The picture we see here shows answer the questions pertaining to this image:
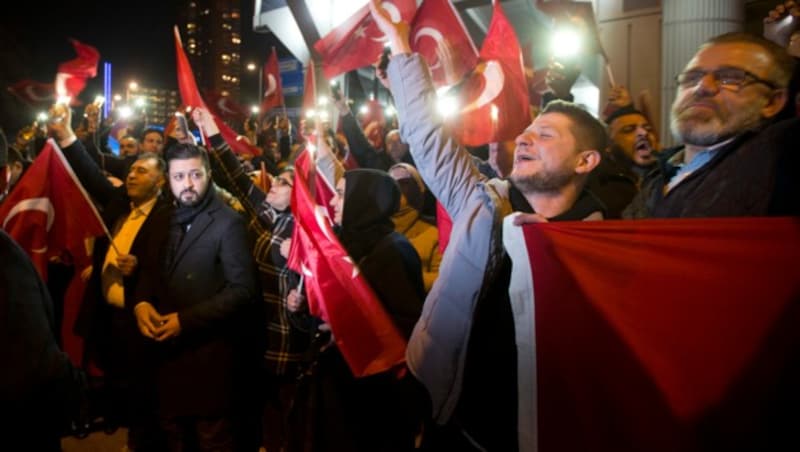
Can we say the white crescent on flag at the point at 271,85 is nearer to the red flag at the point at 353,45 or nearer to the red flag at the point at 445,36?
the red flag at the point at 353,45

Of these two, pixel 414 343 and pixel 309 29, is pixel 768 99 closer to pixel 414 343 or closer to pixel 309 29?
pixel 414 343

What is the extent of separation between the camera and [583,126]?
2.37 m

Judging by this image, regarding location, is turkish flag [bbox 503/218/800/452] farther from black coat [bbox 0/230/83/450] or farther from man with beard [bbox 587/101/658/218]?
black coat [bbox 0/230/83/450]

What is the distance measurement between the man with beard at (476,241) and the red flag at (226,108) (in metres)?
6.57

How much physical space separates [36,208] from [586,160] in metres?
4.08

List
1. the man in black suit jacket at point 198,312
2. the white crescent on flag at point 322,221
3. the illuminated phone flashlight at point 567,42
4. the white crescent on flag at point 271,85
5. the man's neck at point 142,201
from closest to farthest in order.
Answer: the white crescent on flag at point 322,221, the man in black suit jacket at point 198,312, the man's neck at point 142,201, the illuminated phone flashlight at point 567,42, the white crescent on flag at point 271,85

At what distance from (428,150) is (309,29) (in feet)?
33.6

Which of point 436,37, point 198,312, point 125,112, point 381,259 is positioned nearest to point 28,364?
point 198,312

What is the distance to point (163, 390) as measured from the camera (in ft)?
11.4

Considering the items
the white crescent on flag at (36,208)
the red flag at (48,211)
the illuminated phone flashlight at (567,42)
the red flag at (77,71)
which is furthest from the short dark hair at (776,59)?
the red flag at (77,71)

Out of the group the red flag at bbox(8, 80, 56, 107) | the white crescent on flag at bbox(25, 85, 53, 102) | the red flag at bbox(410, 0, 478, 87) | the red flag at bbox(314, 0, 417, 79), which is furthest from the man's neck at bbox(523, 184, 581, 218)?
the white crescent on flag at bbox(25, 85, 53, 102)

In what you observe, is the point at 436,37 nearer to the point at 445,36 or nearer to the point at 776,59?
the point at 445,36

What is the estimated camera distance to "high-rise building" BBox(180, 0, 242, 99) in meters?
91.7

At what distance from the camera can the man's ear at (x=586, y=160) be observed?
234cm
